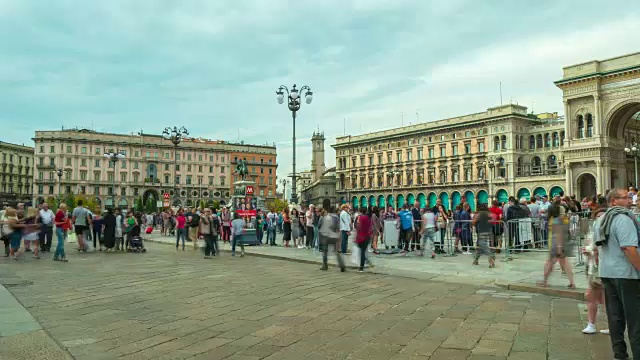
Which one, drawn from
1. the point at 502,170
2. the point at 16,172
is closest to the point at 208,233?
the point at 502,170

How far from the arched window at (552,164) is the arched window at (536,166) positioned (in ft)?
4.66

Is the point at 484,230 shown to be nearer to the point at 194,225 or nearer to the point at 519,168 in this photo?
the point at 194,225

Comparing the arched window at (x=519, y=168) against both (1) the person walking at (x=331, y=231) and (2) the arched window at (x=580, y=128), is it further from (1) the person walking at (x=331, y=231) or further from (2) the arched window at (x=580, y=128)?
(1) the person walking at (x=331, y=231)

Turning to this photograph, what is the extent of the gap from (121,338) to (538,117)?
80294 mm

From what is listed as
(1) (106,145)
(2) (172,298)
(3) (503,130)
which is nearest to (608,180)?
(3) (503,130)

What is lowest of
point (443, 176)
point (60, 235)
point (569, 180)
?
point (60, 235)

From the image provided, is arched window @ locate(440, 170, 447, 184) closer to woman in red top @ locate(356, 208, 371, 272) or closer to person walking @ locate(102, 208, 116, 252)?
person walking @ locate(102, 208, 116, 252)

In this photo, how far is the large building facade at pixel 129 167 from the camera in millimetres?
88812

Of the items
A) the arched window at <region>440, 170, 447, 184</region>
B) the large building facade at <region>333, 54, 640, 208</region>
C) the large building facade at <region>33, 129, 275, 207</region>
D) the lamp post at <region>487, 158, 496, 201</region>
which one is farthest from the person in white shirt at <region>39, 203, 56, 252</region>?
the large building facade at <region>33, 129, 275, 207</region>

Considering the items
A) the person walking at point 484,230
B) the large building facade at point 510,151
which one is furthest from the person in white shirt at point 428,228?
the large building facade at point 510,151

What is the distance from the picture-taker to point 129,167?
94.6 metres

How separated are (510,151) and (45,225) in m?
64.4

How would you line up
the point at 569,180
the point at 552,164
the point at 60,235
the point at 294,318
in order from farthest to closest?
the point at 552,164
the point at 569,180
the point at 60,235
the point at 294,318

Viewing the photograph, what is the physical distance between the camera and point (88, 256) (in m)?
15.4
